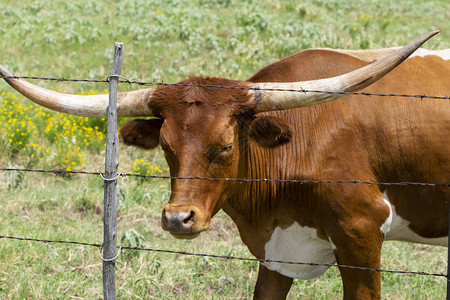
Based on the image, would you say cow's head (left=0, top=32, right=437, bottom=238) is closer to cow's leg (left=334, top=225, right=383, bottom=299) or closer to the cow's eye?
the cow's eye

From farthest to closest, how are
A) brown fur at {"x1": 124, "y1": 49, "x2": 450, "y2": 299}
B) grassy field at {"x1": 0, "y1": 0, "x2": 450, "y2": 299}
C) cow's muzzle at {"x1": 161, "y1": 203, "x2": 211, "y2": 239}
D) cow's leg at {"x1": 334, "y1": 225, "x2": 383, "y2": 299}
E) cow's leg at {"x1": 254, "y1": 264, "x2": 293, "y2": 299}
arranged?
grassy field at {"x1": 0, "y1": 0, "x2": 450, "y2": 299}
cow's leg at {"x1": 254, "y1": 264, "x2": 293, "y2": 299}
cow's leg at {"x1": 334, "y1": 225, "x2": 383, "y2": 299}
brown fur at {"x1": 124, "y1": 49, "x2": 450, "y2": 299}
cow's muzzle at {"x1": 161, "y1": 203, "x2": 211, "y2": 239}

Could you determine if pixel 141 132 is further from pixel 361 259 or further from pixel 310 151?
pixel 361 259

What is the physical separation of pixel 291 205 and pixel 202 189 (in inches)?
31.6

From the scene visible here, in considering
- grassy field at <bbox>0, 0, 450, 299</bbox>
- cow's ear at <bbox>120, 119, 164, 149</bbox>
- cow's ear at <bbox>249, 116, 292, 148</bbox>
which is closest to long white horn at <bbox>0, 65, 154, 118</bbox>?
cow's ear at <bbox>120, 119, 164, 149</bbox>

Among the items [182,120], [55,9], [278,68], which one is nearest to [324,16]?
[55,9]

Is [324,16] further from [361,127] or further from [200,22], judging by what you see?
[361,127]

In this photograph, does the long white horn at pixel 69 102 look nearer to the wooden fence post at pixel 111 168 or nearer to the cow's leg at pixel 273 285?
the wooden fence post at pixel 111 168

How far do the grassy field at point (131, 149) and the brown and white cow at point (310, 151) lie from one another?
105cm

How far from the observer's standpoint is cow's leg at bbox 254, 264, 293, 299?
4.53 meters

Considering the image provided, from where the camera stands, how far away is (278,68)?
423 centimetres

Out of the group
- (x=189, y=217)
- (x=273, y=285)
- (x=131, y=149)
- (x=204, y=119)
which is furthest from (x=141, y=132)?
(x=131, y=149)

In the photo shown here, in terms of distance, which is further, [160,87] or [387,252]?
[387,252]

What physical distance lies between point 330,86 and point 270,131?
19.4 inches

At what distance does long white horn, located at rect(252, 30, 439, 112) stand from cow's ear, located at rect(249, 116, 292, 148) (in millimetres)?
83
